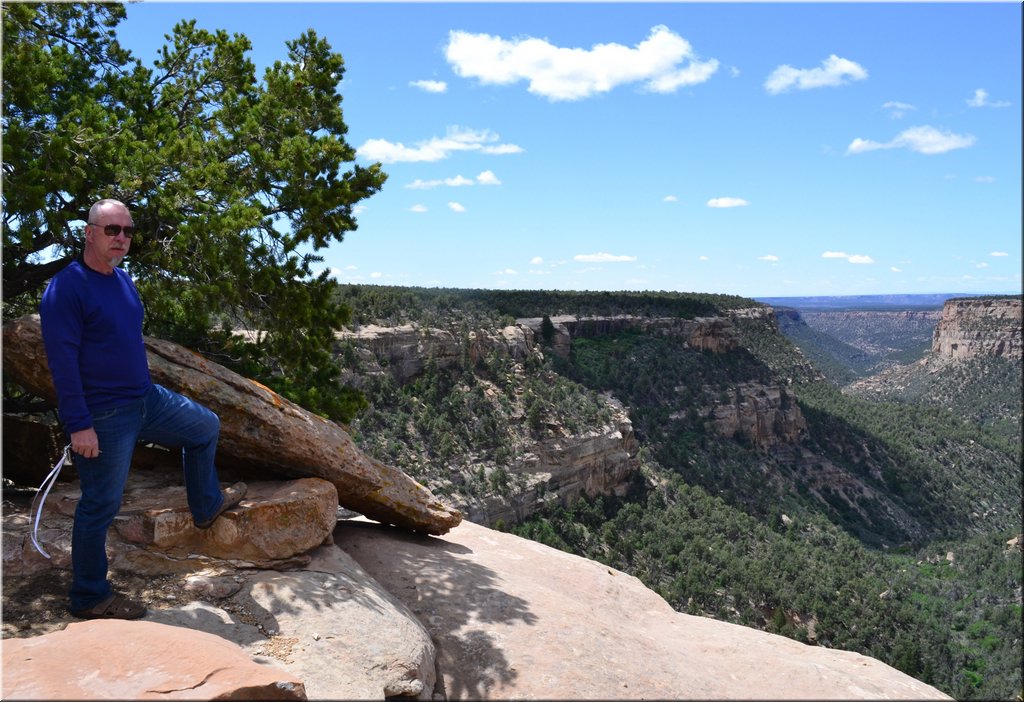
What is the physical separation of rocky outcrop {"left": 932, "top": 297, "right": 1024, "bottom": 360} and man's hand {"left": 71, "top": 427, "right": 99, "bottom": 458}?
407 ft

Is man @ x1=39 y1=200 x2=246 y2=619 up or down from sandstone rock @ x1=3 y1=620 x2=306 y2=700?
up

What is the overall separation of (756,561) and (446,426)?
18441 millimetres

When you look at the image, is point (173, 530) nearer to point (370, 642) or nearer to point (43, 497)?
point (43, 497)

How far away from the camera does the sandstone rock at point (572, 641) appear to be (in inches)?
194

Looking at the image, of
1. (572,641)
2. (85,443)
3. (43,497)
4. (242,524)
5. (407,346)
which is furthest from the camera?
(407,346)

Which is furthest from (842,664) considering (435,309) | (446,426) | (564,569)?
Result: (435,309)

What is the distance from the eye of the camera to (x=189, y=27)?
34.4 ft

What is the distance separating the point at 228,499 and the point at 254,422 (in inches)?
33.7

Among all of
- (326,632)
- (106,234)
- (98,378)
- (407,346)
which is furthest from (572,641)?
(407,346)

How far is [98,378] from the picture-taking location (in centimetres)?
449

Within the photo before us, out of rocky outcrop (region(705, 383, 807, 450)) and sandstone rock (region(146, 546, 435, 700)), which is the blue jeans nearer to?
sandstone rock (region(146, 546, 435, 700))

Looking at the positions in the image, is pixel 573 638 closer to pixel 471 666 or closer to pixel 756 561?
pixel 471 666

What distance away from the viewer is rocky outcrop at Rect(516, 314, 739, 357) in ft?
197

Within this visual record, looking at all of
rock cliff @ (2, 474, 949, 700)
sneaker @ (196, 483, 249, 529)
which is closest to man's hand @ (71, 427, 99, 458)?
rock cliff @ (2, 474, 949, 700)
